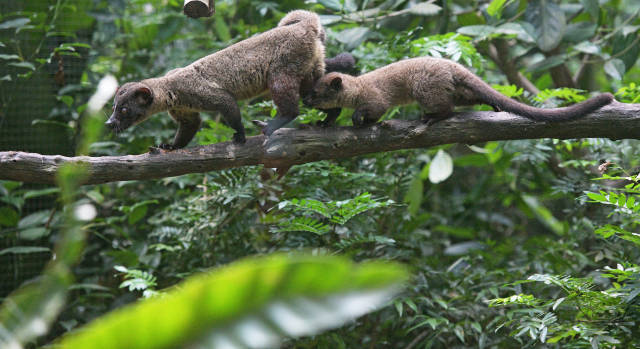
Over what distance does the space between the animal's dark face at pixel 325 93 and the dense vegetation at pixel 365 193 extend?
1.63 ft

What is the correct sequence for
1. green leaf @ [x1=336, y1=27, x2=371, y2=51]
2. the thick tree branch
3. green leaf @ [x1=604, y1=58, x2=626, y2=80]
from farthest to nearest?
green leaf @ [x1=604, y1=58, x2=626, y2=80], green leaf @ [x1=336, y1=27, x2=371, y2=51], the thick tree branch

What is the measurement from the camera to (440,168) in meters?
4.11

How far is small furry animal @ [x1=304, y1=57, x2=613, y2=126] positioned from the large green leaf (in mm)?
2564

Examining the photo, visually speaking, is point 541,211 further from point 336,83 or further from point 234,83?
point 234,83

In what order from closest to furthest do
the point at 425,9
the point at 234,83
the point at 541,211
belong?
the point at 234,83
the point at 425,9
the point at 541,211

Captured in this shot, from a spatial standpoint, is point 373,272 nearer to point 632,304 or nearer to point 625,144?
point 632,304

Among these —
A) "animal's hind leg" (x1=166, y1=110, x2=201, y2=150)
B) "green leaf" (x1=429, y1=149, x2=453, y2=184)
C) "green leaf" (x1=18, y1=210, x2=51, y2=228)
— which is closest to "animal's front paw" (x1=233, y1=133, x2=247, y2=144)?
"animal's hind leg" (x1=166, y1=110, x2=201, y2=150)

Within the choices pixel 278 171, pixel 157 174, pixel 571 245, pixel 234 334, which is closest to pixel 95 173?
pixel 157 174

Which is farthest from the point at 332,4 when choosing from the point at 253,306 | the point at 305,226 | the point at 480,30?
the point at 253,306

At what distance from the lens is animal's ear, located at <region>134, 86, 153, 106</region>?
3156mm

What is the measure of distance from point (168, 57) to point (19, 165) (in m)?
2.85

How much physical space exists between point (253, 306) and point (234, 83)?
2.71 metres

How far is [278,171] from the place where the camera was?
310 cm

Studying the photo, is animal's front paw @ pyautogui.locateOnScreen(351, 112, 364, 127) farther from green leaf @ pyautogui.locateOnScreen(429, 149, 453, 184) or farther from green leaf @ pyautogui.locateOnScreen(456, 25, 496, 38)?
green leaf @ pyautogui.locateOnScreen(456, 25, 496, 38)
